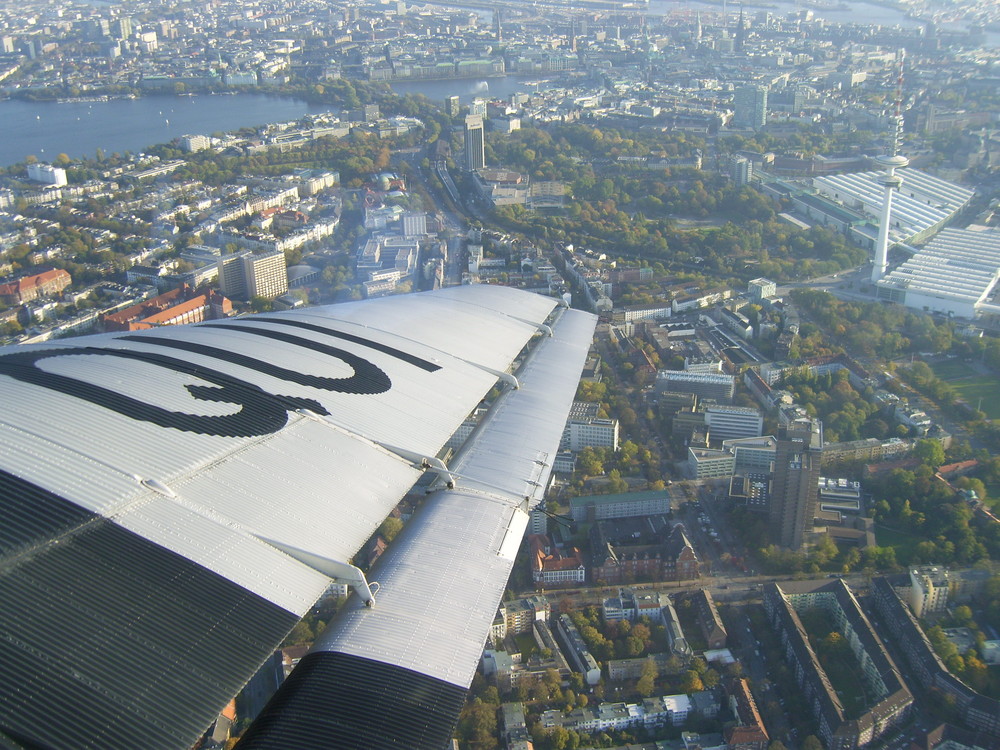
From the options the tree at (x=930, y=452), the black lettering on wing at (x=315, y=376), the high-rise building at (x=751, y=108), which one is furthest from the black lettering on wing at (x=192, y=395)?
the high-rise building at (x=751, y=108)

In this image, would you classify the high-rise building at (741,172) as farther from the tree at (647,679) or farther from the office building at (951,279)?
the tree at (647,679)

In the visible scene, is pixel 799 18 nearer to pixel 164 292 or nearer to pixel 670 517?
pixel 164 292

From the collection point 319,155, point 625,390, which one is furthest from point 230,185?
point 625,390

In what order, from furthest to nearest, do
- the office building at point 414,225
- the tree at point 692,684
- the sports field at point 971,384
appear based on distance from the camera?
the office building at point 414,225 < the sports field at point 971,384 < the tree at point 692,684

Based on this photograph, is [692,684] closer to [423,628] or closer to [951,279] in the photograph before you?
[423,628]

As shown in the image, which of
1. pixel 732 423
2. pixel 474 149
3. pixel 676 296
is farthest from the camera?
pixel 474 149

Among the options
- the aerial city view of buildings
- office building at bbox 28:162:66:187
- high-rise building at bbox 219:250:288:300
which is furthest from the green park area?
office building at bbox 28:162:66:187

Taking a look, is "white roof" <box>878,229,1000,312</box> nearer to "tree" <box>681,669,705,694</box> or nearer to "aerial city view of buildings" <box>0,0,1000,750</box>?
"aerial city view of buildings" <box>0,0,1000,750</box>

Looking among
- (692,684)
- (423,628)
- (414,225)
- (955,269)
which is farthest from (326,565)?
(955,269)
